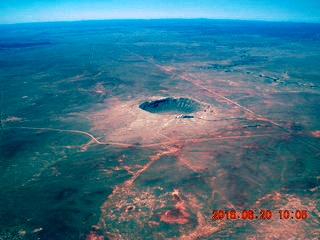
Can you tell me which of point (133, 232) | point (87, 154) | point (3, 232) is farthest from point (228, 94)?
point (3, 232)

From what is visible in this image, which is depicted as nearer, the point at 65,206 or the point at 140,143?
the point at 65,206

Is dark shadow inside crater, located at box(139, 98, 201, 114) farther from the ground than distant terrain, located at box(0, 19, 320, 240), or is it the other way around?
dark shadow inside crater, located at box(139, 98, 201, 114)

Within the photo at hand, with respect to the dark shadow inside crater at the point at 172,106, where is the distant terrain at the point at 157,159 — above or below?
below

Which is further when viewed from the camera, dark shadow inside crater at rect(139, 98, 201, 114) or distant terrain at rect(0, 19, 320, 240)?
dark shadow inside crater at rect(139, 98, 201, 114)

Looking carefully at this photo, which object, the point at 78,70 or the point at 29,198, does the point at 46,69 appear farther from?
the point at 29,198

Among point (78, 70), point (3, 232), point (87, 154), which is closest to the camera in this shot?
point (3, 232)

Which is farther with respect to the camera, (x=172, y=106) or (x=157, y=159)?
(x=172, y=106)

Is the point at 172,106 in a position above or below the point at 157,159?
above

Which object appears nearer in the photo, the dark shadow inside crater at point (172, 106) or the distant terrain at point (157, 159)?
the distant terrain at point (157, 159)
